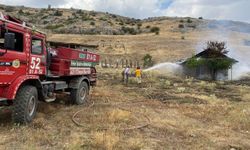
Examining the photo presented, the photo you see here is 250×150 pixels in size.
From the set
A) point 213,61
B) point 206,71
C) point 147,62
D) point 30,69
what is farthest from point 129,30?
point 30,69

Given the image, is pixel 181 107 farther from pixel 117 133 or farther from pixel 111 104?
pixel 117 133

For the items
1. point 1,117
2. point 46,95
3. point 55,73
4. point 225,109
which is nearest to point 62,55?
point 55,73

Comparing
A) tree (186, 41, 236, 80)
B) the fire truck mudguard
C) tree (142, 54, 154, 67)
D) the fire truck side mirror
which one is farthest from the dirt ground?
tree (142, 54, 154, 67)

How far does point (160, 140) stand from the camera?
994 cm

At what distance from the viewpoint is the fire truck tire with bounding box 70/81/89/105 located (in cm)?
1487

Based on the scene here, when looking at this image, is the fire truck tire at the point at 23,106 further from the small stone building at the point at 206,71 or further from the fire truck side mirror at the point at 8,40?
the small stone building at the point at 206,71

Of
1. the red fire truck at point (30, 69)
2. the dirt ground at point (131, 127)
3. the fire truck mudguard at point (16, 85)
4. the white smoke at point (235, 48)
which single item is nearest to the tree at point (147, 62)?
the white smoke at point (235, 48)

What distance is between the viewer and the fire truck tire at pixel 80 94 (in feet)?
48.8

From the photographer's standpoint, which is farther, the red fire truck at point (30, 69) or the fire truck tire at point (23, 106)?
the fire truck tire at point (23, 106)

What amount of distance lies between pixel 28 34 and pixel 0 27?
4.50 feet

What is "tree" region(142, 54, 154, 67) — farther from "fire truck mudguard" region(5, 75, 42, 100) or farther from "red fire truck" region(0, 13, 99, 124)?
"fire truck mudguard" region(5, 75, 42, 100)

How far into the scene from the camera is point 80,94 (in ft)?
50.0

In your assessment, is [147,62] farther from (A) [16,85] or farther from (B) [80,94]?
(A) [16,85]

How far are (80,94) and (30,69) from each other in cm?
439
